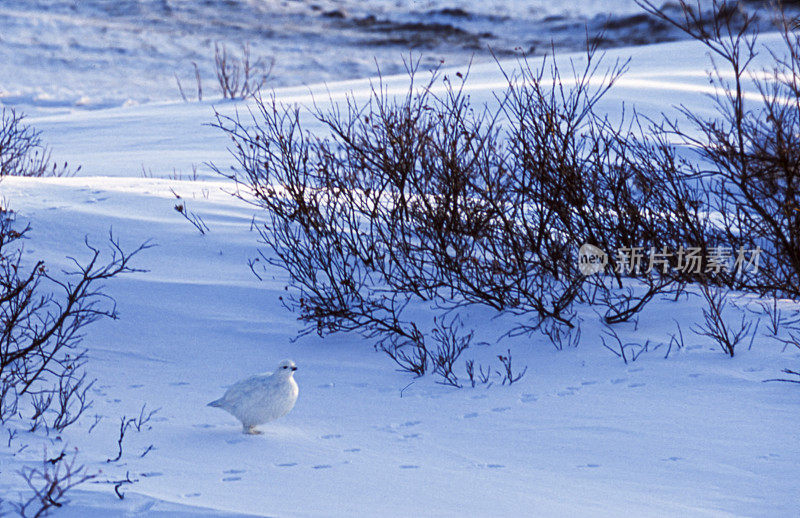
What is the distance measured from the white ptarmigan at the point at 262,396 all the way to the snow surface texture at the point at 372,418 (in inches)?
6.1

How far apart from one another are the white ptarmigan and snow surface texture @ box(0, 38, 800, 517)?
0.51 feet

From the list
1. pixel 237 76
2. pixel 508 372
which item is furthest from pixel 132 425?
pixel 237 76

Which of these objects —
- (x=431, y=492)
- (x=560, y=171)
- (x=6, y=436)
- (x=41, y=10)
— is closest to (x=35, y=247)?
(x=6, y=436)

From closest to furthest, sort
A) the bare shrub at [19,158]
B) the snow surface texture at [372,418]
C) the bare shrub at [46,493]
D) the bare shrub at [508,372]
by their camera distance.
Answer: the bare shrub at [46,493], the snow surface texture at [372,418], the bare shrub at [508,372], the bare shrub at [19,158]

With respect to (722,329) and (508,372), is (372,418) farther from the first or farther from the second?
(722,329)

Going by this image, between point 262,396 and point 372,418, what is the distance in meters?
0.77

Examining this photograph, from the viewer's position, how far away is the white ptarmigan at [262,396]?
3834 mm

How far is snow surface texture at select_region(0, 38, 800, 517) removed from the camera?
3.25 metres

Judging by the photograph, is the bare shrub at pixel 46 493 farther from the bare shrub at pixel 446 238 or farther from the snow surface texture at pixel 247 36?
the snow surface texture at pixel 247 36

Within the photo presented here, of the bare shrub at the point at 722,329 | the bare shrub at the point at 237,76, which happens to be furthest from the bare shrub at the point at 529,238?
the bare shrub at the point at 237,76

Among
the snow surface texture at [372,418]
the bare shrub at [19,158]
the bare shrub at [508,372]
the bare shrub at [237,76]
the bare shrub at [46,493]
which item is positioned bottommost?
the bare shrub at [508,372]

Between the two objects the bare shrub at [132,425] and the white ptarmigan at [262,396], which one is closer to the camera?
the bare shrub at [132,425]

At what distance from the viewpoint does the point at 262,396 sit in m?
3.83

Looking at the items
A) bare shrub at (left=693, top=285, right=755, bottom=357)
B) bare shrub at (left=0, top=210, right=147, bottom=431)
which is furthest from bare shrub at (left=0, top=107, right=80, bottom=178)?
bare shrub at (left=693, top=285, right=755, bottom=357)
